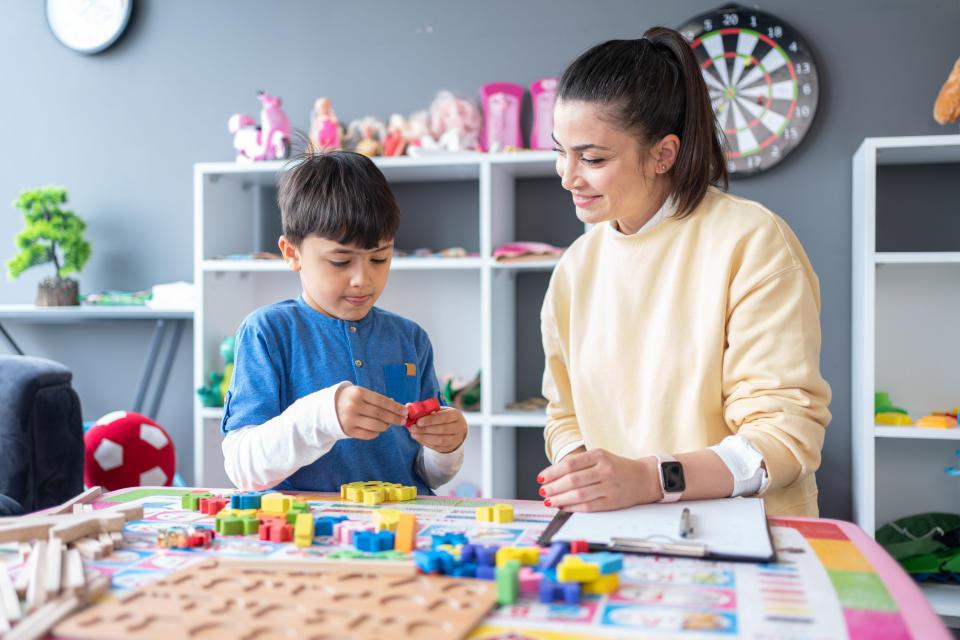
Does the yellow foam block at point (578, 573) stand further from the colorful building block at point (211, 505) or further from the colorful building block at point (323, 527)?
the colorful building block at point (211, 505)

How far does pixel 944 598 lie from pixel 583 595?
Answer: 79.9 inches

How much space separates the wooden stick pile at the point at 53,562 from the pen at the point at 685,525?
53 centimetres

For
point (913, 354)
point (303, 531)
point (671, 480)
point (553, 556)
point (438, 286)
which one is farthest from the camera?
point (438, 286)

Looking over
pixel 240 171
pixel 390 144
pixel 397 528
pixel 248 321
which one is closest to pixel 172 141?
pixel 240 171

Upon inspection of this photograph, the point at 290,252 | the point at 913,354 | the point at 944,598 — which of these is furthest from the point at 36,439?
the point at 913,354

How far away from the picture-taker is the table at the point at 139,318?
295 cm

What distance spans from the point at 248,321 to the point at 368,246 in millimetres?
226

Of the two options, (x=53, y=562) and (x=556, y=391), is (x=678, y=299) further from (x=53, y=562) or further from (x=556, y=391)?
(x=53, y=562)

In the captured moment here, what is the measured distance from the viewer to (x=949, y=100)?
2.39m

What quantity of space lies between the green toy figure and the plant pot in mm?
662

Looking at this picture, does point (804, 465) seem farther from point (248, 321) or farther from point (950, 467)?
point (950, 467)

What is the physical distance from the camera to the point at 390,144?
277cm

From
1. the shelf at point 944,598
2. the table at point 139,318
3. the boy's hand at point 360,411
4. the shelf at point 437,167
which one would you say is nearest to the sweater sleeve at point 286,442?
the boy's hand at point 360,411

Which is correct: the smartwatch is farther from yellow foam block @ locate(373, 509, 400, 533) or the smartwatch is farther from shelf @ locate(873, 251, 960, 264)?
shelf @ locate(873, 251, 960, 264)
